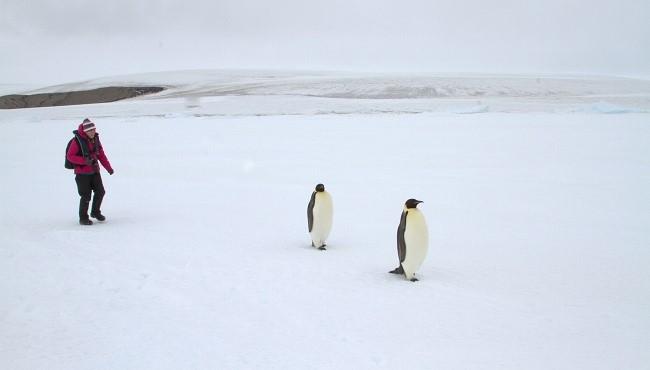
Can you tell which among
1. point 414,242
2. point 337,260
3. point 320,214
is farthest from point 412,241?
point 320,214

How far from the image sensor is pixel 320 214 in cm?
443

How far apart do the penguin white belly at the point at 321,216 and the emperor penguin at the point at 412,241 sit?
3.08 ft

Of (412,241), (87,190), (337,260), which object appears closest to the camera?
(412,241)

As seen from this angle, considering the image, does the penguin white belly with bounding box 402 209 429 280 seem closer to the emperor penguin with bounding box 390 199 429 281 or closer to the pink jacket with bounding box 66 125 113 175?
the emperor penguin with bounding box 390 199 429 281

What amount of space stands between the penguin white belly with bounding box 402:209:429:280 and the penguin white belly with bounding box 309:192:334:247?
0.98 m

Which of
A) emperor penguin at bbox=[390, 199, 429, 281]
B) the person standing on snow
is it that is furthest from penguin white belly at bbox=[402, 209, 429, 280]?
the person standing on snow

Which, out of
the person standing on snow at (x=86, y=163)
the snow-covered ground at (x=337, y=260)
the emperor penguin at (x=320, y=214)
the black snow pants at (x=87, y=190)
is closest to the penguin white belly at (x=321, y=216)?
the emperor penguin at (x=320, y=214)

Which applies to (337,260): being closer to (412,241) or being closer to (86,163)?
(412,241)

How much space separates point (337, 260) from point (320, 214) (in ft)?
1.59

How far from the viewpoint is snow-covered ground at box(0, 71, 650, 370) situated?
101 inches

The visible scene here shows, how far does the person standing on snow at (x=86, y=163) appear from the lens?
17.7ft

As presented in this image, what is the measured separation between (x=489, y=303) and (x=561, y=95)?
22.4m

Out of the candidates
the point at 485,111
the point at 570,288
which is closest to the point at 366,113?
the point at 485,111

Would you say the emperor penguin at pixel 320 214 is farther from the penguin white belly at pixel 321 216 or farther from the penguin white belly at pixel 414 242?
the penguin white belly at pixel 414 242
